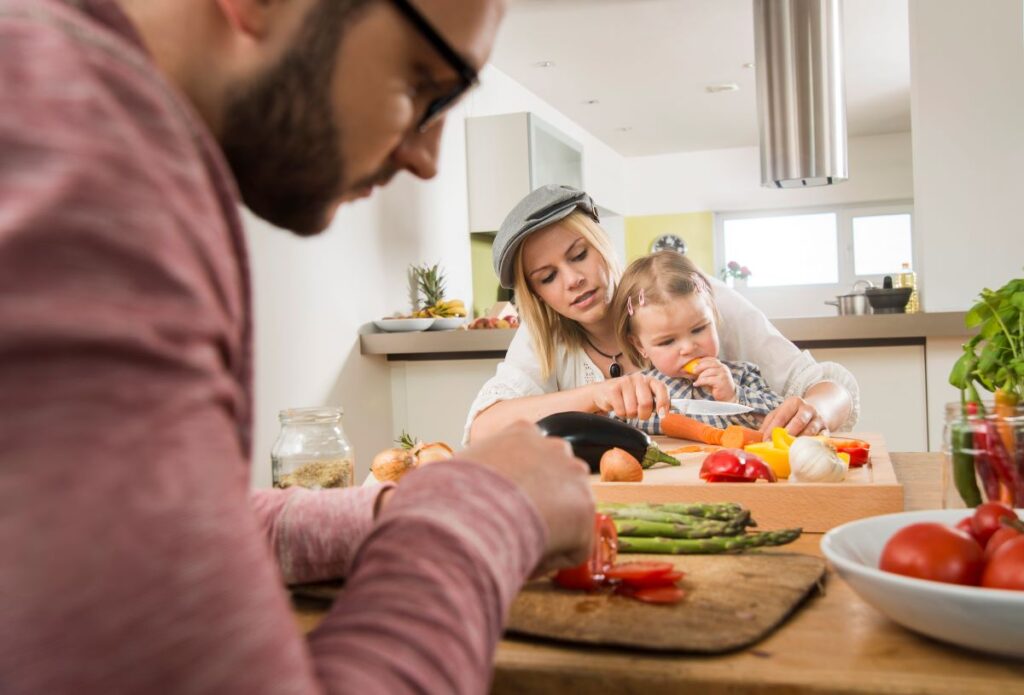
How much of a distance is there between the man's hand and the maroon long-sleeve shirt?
157 millimetres

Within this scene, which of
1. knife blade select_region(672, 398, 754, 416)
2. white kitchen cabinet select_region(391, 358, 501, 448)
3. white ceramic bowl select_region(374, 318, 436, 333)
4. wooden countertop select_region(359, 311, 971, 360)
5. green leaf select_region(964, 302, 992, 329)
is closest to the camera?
green leaf select_region(964, 302, 992, 329)

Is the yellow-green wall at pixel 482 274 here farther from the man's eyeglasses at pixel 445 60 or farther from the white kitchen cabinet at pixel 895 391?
the man's eyeglasses at pixel 445 60

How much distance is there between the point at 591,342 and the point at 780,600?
6.20 feet

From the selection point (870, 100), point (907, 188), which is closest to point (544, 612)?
point (870, 100)

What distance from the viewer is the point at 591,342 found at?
8.91 ft

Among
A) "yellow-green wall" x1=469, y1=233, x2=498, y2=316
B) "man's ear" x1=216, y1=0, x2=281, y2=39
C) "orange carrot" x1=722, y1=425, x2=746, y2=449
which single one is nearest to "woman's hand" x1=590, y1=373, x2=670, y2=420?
"orange carrot" x1=722, y1=425, x2=746, y2=449

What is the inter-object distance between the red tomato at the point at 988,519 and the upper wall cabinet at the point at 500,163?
482cm

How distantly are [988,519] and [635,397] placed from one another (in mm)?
1174

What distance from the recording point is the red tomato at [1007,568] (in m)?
0.72

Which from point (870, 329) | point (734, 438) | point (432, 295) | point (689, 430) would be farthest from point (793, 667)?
point (432, 295)

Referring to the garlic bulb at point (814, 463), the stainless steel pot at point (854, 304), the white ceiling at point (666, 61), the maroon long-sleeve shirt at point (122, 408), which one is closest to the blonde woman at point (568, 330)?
the garlic bulb at point (814, 463)

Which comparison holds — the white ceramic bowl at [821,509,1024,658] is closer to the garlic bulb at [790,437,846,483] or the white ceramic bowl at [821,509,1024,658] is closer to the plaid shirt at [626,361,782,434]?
the garlic bulb at [790,437,846,483]

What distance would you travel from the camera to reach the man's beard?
1.85 feet

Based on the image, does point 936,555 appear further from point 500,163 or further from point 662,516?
point 500,163
